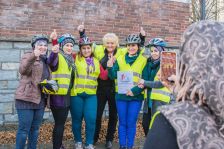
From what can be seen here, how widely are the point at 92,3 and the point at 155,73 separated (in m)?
3.34

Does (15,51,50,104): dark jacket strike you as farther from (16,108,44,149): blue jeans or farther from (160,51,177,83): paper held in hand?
(160,51,177,83): paper held in hand

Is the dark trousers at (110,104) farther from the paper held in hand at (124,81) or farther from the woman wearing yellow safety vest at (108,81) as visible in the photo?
the paper held in hand at (124,81)

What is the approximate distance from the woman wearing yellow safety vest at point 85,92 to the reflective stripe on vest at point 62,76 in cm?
32

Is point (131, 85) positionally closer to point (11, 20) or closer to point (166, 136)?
point (11, 20)

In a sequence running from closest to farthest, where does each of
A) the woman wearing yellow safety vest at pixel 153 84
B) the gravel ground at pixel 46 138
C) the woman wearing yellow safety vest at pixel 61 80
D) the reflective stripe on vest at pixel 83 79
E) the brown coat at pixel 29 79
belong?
the brown coat at pixel 29 79, the woman wearing yellow safety vest at pixel 61 80, the woman wearing yellow safety vest at pixel 153 84, the reflective stripe on vest at pixel 83 79, the gravel ground at pixel 46 138

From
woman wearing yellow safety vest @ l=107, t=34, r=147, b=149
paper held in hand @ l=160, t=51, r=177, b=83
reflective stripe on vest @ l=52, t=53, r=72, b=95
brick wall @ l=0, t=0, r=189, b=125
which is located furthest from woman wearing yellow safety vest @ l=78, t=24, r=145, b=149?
paper held in hand @ l=160, t=51, r=177, b=83

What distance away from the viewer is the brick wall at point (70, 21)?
736cm

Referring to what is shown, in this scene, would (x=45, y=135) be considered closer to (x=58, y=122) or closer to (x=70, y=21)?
(x=58, y=122)

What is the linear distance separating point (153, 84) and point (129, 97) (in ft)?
1.75

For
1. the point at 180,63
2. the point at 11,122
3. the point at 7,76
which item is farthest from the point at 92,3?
the point at 180,63

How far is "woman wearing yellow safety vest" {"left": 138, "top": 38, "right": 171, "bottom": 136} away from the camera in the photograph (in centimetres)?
564

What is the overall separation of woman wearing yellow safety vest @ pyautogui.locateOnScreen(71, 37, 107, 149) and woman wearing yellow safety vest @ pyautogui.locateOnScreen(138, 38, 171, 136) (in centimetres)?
79

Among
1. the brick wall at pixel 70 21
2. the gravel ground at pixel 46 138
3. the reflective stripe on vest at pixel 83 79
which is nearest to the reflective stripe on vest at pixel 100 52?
the reflective stripe on vest at pixel 83 79

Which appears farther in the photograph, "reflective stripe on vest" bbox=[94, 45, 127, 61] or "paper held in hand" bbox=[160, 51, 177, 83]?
"reflective stripe on vest" bbox=[94, 45, 127, 61]
